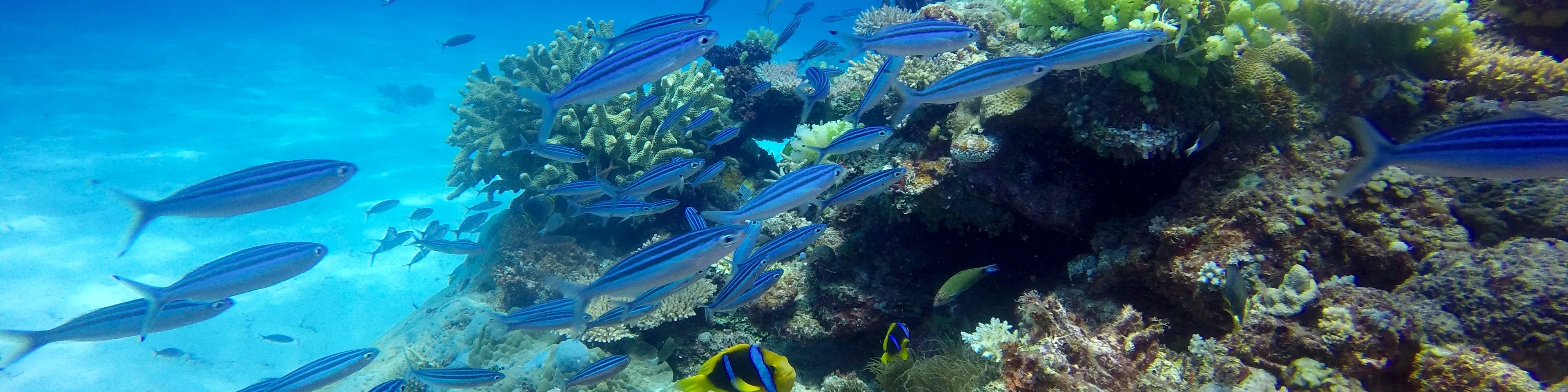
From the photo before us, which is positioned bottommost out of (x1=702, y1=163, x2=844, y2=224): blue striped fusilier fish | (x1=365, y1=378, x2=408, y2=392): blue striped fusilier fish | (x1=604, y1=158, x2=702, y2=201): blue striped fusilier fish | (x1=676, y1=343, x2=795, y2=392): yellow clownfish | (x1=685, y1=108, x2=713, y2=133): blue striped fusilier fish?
(x1=365, y1=378, x2=408, y2=392): blue striped fusilier fish

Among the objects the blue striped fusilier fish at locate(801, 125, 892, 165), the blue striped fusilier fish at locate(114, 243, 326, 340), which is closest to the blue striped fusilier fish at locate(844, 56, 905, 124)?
the blue striped fusilier fish at locate(801, 125, 892, 165)

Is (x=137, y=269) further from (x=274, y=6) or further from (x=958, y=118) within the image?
(x=274, y=6)

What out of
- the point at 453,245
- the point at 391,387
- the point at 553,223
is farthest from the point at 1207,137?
the point at 453,245

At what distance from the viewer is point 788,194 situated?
3.62 m

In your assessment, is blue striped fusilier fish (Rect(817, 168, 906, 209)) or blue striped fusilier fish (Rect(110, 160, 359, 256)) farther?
blue striped fusilier fish (Rect(817, 168, 906, 209))

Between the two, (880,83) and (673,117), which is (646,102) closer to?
(673,117)

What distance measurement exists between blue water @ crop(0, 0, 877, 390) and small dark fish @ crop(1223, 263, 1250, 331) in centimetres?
1320

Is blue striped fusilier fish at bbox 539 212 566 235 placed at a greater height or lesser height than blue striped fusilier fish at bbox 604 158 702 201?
lesser

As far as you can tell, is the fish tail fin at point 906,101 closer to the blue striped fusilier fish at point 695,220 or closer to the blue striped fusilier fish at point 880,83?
the blue striped fusilier fish at point 880,83

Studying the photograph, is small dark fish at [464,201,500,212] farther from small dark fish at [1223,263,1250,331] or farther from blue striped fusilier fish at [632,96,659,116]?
small dark fish at [1223,263,1250,331]

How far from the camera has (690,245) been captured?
3.03 meters

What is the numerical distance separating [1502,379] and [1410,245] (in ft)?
3.42

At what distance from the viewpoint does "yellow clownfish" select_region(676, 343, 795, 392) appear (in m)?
2.88

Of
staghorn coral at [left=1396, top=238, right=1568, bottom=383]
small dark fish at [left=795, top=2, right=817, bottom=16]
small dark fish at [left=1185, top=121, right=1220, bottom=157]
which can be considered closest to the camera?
staghorn coral at [left=1396, top=238, right=1568, bottom=383]
